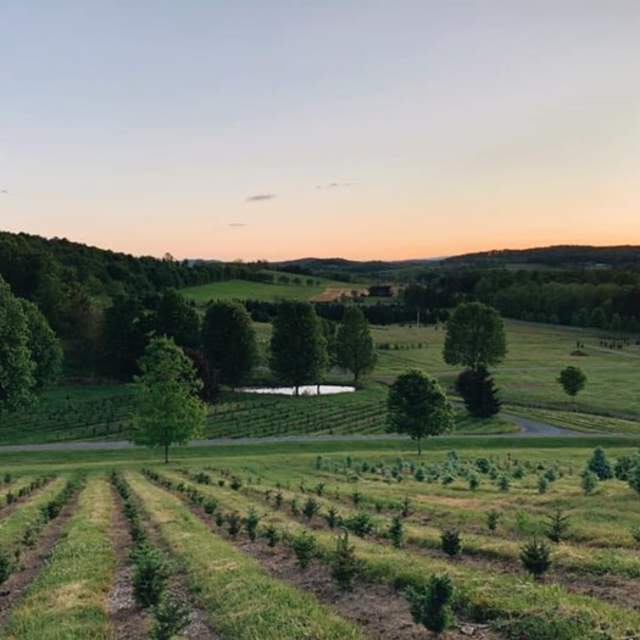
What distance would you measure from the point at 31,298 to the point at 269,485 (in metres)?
94.5

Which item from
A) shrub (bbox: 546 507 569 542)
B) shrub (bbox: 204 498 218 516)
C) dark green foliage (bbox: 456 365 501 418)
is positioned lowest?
dark green foliage (bbox: 456 365 501 418)

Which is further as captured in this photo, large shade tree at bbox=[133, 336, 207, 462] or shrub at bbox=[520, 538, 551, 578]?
large shade tree at bbox=[133, 336, 207, 462]

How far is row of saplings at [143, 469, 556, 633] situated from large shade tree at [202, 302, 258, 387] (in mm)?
63631

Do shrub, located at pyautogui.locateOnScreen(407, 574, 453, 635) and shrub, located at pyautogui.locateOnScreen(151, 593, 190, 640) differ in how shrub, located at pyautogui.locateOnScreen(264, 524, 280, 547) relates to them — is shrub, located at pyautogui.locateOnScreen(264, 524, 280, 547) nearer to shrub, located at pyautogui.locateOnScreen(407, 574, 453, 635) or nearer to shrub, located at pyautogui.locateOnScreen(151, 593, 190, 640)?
shrub, located at pyautogui.locateOnScreen(151, 593, 190, 640)

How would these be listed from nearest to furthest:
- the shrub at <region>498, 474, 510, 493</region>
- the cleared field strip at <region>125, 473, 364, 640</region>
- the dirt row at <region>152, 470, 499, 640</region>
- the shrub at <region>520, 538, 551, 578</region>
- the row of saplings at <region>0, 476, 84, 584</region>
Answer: the dirt row at <region>152, 470, 499, 640</region> → the cleared field strip at <region>125, 473, 364, 640</region> → the shrub at <region>520, 538, 551, 578</region> → the row of saplings at <region>0, 476, 84, 584</region> → the shrub at <region>498, 474, 510, 493</region>

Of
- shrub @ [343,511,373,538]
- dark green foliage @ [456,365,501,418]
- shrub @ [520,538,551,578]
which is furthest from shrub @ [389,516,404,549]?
dark green foliage @ [456,365,501,418]

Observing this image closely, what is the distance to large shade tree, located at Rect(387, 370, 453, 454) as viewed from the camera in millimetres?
55375

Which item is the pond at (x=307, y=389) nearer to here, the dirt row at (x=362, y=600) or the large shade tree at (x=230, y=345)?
the large shade tree at (x=230, y=345)

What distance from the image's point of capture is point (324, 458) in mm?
48812

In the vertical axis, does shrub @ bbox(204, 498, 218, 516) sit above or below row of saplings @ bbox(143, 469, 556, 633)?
below

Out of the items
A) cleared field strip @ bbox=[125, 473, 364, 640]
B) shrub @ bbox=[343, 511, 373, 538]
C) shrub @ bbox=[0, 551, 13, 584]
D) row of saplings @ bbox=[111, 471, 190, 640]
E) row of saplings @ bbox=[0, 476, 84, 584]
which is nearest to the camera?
row of saplings @ bbox=[111, 471, 190, 640]

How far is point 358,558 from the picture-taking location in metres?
16.8

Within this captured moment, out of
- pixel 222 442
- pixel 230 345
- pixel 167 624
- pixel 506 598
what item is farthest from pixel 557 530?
pixel 230 345

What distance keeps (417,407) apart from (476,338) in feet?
174
